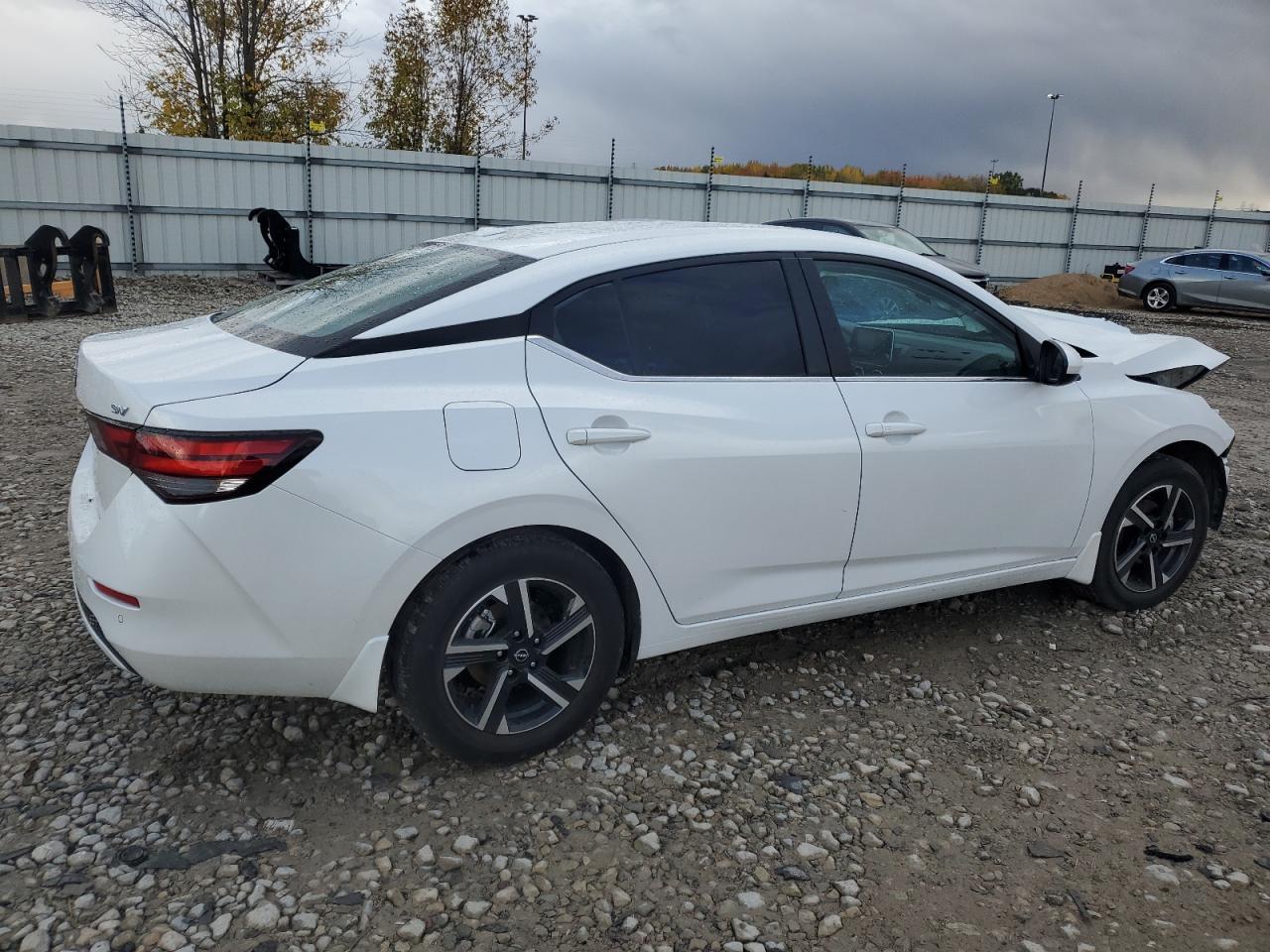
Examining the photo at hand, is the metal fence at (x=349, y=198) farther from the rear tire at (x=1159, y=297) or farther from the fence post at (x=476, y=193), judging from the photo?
the rear tire at (x=1159, y=297)

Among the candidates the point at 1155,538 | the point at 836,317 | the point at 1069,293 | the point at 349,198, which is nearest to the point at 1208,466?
the point at 1155,538

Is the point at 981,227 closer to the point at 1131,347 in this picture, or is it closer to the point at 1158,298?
the point at 1158,298

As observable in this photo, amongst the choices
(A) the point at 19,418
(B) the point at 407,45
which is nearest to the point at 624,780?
(A) the point at 19,418

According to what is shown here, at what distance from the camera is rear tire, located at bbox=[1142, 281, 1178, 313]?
2134 cm

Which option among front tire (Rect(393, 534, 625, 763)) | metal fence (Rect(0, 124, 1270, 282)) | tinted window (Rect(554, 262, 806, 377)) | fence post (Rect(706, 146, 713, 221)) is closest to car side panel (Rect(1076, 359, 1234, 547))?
tinted window (Rect(554, 262, 806, 377))

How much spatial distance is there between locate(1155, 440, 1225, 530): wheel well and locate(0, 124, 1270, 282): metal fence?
56.8ft

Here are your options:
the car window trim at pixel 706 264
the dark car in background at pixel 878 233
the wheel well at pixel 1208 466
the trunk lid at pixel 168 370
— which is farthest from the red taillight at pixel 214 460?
the dark car in background at pixel 878 233

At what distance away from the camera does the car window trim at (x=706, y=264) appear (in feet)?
Answer: 9.98

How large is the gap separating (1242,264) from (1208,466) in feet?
63.8

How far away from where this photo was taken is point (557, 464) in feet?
9.48

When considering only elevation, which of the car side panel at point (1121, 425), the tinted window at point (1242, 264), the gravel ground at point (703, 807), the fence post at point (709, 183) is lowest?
the gravel ground at point (703, 807)

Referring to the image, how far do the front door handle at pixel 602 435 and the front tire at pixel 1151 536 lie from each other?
2.30 m

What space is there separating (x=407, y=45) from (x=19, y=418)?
83.7 ft

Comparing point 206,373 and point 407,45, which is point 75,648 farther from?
point 407,45
